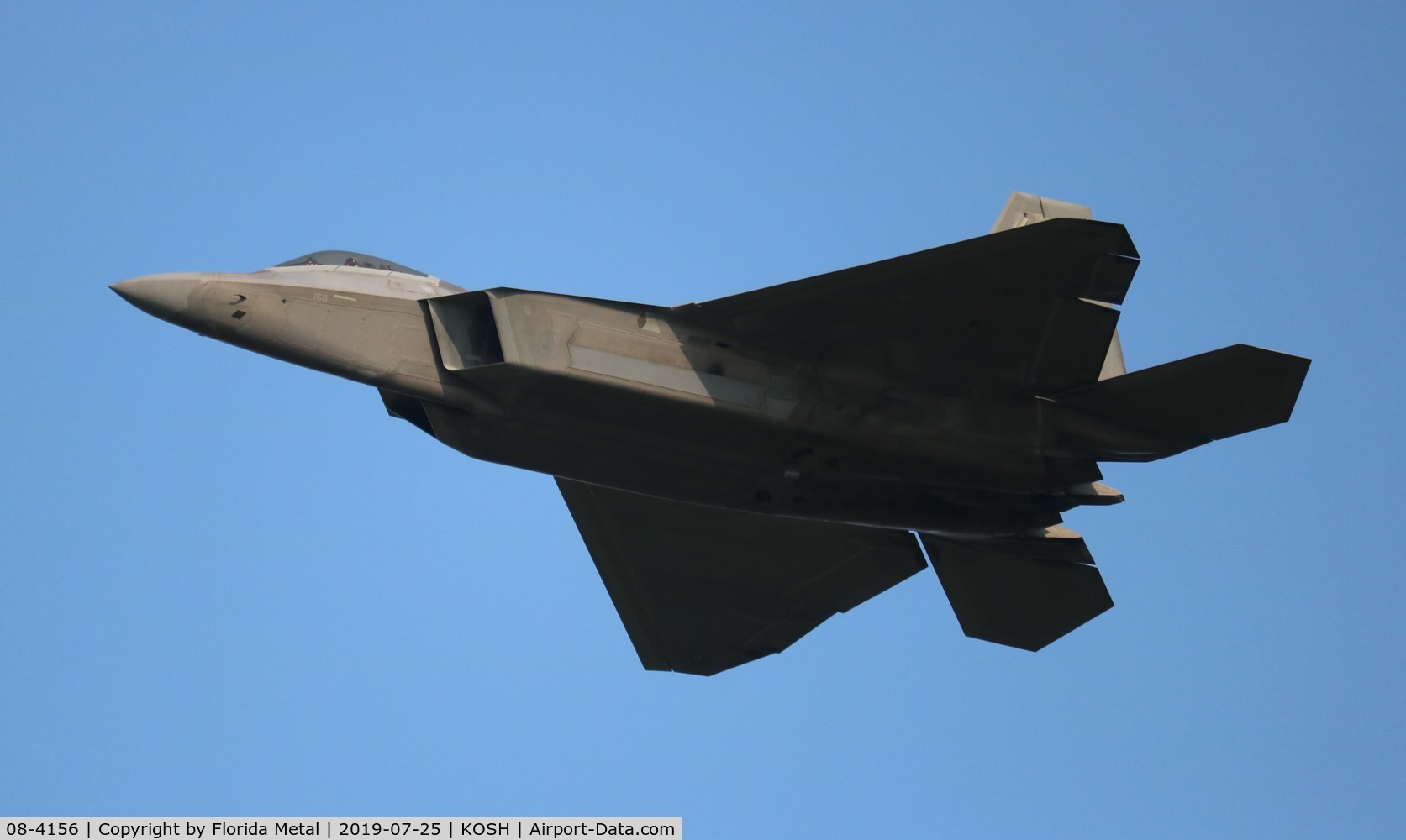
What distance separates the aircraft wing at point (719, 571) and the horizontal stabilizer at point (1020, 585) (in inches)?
29.1

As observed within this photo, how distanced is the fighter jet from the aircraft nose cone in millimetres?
22

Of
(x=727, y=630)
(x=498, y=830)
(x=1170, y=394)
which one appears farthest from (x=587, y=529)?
(x=1170, y=394)

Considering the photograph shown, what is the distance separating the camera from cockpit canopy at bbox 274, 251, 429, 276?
17.8m

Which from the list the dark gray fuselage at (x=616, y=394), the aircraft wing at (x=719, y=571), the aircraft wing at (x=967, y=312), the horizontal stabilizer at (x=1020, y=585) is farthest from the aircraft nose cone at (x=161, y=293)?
the horizontal stabilizer at (x=1020, y=585)

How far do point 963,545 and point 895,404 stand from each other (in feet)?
13.2

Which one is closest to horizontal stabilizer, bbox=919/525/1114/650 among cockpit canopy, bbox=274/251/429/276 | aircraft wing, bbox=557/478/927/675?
aircraft wing, bbox=557/478/927/675

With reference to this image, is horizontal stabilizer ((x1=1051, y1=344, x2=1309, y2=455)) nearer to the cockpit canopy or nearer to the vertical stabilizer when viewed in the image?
the vertical stabilizer

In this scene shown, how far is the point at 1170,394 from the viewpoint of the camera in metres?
18.3

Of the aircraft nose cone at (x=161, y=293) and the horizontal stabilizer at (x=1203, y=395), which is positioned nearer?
the aircraft nose cone at (x=161, y=293)

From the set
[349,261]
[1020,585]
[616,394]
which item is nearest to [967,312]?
[616,394]

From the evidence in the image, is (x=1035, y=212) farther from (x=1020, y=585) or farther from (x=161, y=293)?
(x=161, y=293)

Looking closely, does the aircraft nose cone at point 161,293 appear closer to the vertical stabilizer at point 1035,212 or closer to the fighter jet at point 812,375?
the fighter jet at point 812,375

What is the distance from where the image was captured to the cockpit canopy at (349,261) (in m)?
17.8

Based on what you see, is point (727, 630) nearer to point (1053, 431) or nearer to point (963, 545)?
point (963, 545)
